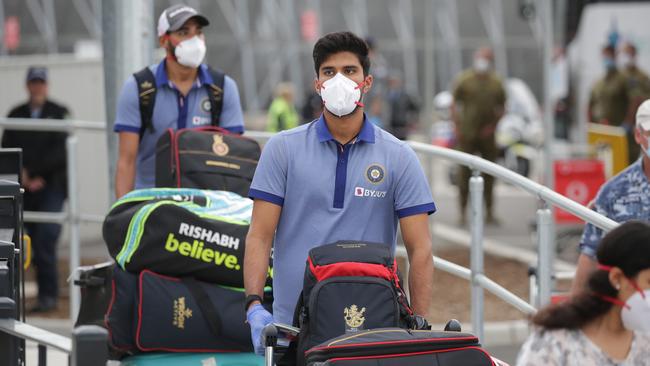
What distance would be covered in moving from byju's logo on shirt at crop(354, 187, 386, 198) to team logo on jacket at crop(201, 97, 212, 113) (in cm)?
235

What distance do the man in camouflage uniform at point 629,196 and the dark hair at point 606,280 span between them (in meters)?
2.49

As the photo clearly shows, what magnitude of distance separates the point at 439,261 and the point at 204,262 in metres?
2.25

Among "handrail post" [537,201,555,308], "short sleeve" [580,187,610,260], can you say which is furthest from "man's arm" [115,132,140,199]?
"short sleeve" [580,187,610,260]

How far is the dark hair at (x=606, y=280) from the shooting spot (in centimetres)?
379

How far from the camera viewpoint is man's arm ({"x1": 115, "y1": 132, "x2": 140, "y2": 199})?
7.11m

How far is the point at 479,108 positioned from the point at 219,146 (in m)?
10.2

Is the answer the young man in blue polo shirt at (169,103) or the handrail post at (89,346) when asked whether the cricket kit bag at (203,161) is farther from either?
the handrail post at (89,346)

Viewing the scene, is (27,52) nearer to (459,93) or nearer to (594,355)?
(459,93)

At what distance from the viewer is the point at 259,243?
511cm

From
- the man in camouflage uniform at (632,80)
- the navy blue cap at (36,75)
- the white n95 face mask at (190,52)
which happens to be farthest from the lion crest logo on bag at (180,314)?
the man in camouflage uniform at (632,80)

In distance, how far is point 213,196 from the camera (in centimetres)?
621

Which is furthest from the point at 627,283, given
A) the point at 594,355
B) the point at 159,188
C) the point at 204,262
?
the point at 159,188

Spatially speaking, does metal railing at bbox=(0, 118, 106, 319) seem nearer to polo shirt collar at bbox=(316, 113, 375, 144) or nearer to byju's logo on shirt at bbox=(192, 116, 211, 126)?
byju's logo on shirt at bbox=(192, 116, 211, 126)

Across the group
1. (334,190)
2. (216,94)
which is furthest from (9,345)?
(216,94)
